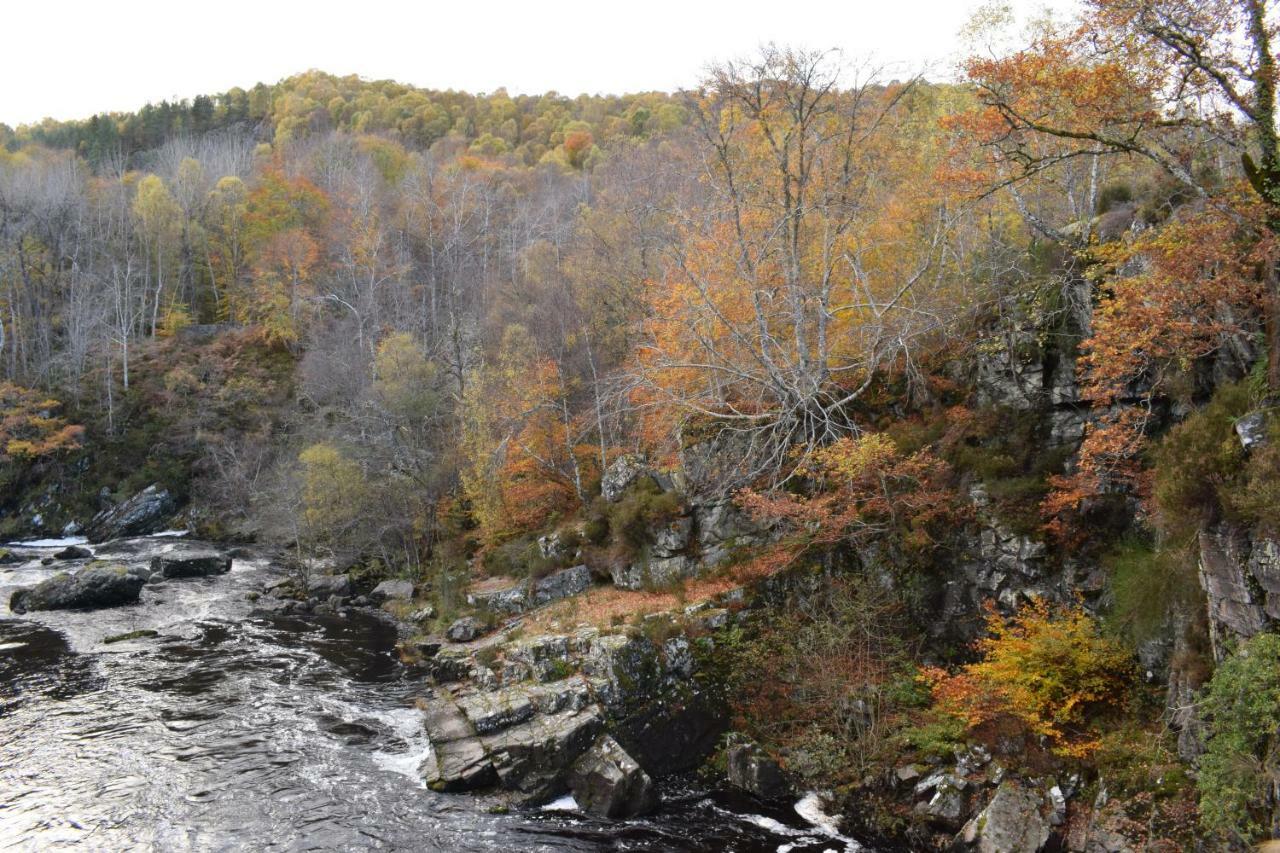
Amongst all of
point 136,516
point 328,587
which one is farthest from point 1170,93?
point 136,516

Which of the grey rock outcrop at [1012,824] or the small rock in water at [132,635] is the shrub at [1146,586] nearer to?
the grey rock outcrop at [1012,824]

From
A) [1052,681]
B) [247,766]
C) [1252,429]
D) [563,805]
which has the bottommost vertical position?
[563,805]

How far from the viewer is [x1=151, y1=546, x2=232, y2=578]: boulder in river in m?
32.5

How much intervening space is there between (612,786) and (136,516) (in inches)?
1668

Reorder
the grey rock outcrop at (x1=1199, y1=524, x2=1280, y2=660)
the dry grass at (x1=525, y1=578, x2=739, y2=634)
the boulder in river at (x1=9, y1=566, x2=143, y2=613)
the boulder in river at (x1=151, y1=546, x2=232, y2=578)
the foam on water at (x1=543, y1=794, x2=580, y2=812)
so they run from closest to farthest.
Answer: the grey rock outcrop at (x1=1199, y1=524, x2=1280, y2=660) < the foam on water at (x1=543, y1=794, x2=580, y2=812) < the dry grass at (x1=525, y1=578, x2=739, y2=634) < the boulder in river at (x1=9, y1=566, x2=143, y2=613) < the boulder in river at (x1=151, y1=546, x2=232, y2=578)

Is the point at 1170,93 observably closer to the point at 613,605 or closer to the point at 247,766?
the point at 613,605

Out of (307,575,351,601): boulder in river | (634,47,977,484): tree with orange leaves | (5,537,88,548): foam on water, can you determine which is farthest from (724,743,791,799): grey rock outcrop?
(5,537,88,548): foam on water

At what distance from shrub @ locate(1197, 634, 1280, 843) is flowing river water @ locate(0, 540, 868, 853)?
535 cm

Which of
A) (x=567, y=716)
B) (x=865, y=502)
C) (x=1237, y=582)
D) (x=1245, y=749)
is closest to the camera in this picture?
(x=1245, y=749)

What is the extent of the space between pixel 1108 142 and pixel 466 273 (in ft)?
155

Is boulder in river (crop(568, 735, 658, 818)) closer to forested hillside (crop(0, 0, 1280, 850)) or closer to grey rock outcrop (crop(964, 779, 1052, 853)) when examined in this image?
forested hillside (crop(0, 0, 1280, 850))

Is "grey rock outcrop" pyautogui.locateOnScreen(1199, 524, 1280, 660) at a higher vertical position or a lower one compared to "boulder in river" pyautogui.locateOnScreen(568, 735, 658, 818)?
higher

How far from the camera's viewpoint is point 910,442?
1784 cm

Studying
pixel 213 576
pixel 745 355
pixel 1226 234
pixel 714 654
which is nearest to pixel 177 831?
pixel 714 654
